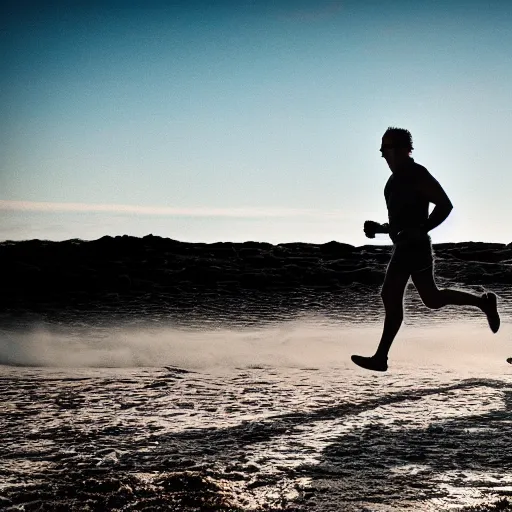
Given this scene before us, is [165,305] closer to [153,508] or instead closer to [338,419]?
[338,419]

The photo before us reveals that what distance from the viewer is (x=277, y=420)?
195 inches

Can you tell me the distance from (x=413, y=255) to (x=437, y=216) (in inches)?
12.1

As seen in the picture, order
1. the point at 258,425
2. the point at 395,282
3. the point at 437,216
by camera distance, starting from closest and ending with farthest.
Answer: the point at 258,425 < the point at 437,216 < the point at 395,282

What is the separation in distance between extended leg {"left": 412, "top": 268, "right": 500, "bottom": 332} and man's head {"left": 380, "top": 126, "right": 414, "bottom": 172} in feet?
2.51

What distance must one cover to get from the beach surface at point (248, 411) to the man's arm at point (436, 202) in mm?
1223

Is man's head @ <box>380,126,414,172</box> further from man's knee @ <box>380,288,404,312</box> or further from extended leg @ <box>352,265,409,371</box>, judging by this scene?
man's knee @ <box>380,288,404,312</box>

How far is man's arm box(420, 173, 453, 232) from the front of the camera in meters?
5.07

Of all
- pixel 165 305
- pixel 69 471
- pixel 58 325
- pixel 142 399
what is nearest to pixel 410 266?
pixel 142 399

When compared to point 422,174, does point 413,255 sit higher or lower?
lower

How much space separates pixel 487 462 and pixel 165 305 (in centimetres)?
1132

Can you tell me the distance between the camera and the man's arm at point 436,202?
5074mm

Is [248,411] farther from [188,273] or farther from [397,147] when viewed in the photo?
[188,273]

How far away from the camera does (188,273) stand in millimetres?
20125

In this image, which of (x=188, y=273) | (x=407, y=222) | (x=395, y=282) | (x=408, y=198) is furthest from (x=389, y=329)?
(x=188, y=273)
